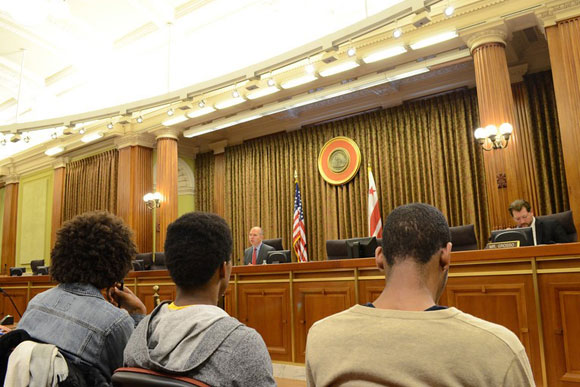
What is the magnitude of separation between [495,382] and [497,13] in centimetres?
616

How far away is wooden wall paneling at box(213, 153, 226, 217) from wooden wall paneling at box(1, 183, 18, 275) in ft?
20.8

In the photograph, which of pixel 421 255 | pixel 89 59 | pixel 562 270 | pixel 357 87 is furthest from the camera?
pixel 89 59

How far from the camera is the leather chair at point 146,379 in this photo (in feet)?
3.30

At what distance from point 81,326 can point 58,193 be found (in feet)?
38.1

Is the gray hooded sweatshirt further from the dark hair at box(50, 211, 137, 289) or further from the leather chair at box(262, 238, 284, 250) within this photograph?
the leather chair at box(262, 238, 284, 250)

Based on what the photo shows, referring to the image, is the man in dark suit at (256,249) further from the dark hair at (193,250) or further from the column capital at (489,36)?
the dark hair at (193,250)

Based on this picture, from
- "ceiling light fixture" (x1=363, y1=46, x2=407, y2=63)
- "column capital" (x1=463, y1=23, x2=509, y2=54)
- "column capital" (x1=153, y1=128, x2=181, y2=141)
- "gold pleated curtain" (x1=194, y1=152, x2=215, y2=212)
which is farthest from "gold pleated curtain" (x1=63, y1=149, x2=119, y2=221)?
"column capital" (x1=463, y1=23, x2=509, y2=54)

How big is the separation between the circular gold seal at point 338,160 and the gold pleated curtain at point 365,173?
334 mm

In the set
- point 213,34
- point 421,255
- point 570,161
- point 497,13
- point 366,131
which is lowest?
point 421,255

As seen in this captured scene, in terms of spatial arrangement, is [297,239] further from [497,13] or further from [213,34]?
[497,13]

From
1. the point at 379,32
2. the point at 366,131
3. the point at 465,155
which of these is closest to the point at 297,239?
the point at 366,131

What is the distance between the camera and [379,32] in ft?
22.1

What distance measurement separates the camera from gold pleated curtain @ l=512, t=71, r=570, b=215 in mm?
7000

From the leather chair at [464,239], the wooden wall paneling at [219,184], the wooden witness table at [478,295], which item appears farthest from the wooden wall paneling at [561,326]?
the wooden wall paneling at [219,184]
